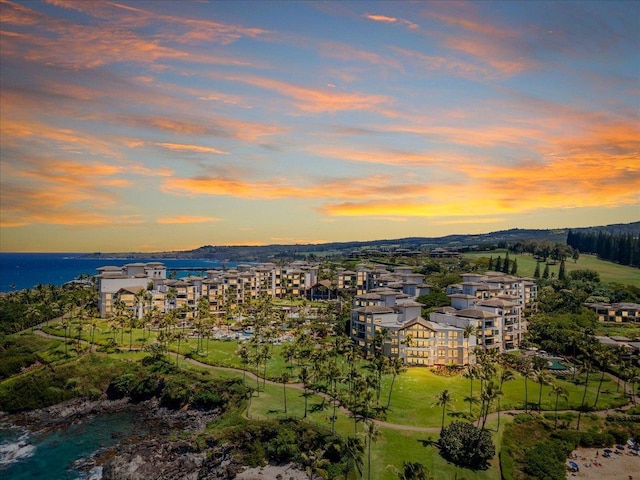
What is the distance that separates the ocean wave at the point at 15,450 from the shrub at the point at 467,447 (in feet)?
185

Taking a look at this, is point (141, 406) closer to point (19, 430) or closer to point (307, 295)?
point (19, 430)

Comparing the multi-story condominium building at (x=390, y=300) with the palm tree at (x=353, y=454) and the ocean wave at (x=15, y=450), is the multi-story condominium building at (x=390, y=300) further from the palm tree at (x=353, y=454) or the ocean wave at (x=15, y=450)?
the ocean wave at (x=15, y=450)

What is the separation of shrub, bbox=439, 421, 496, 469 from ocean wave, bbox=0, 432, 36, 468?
56444 millimetres

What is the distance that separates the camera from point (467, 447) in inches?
2303

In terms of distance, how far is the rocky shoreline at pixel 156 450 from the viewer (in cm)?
5772

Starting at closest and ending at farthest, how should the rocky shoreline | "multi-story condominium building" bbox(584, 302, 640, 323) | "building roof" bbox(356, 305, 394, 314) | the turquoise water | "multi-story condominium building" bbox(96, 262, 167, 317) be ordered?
the rocky shoreline < the turquoise water < "building roof" bbox(356, 305, 394, 314) < "multi-story condominium building" bbox(584, 302, 640, 323) < "multi-story condominium building" bbox(96, 262, 167, 317)

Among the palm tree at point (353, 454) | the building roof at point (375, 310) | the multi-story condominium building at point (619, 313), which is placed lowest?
the palm tree at point (353, 454)

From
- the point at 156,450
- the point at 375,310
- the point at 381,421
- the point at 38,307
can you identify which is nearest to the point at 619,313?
the point at 375,310

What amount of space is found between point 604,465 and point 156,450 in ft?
194

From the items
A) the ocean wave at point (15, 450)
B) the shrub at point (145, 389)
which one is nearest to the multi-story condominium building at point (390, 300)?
the shrub at point (145, 389)

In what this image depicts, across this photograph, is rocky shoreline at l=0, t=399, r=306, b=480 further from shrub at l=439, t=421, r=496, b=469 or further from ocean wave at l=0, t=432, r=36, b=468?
shrub at l=439, t=421, r=496, b=469

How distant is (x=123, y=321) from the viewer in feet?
348

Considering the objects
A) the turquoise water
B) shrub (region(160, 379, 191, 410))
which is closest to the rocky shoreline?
shrub (region(160, 379, 191, 410))

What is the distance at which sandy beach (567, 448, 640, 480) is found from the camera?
2222 inches
